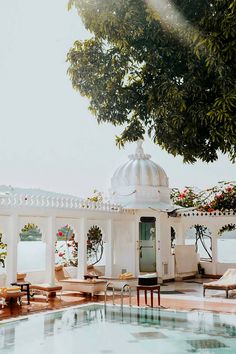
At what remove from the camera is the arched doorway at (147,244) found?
1927cm

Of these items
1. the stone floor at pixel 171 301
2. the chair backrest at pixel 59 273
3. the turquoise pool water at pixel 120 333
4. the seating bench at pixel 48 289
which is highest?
the chair backrest at pixel 59 273

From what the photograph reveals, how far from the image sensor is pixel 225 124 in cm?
815

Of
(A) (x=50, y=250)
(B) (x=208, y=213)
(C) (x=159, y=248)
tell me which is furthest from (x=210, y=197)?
(A) (x=50, y=250)

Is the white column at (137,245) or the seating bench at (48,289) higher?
the white column at (137,245)

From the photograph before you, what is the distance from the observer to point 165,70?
9.59 metres

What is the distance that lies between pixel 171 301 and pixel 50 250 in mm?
4711

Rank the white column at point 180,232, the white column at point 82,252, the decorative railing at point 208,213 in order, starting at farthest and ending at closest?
the white column at point 180,232, the decorative railing at point 208,213, the white column at point 82,252

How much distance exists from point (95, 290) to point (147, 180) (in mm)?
7411

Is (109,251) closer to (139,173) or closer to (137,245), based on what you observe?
(137,245)

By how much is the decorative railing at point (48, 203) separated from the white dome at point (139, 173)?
2209 millimetres

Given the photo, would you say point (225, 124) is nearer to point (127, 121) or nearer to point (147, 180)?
point (127, 121)

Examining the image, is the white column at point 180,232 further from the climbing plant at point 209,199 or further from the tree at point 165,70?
the tree at point 165,70

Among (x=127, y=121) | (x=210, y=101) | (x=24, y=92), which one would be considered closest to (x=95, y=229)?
(x=24, y=92)

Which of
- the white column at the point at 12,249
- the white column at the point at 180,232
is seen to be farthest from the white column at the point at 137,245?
the white column at the point at 12,249
